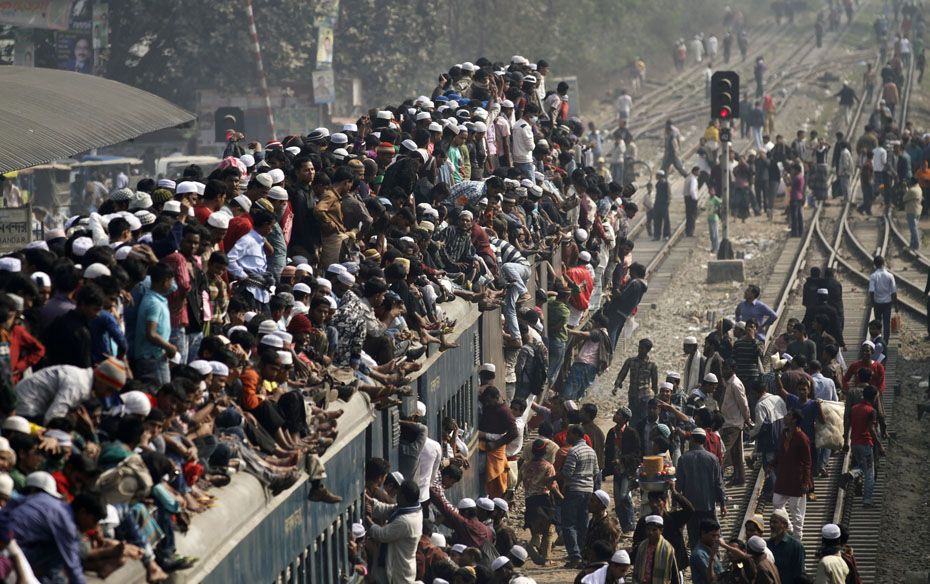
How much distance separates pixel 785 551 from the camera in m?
13.3

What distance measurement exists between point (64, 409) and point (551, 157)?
1413cm

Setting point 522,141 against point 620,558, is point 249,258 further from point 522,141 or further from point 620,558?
point 522,141

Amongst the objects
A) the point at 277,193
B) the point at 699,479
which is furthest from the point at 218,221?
the point at 699,479

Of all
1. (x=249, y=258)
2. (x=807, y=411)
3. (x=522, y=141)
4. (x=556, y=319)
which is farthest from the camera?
(x=522, y=141)

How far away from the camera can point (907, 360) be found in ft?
81.4

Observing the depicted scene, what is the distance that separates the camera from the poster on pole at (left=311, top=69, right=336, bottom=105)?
133 ft

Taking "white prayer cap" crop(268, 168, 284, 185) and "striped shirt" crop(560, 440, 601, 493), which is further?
"striped shirt" crop(560, 440, 601, 493)

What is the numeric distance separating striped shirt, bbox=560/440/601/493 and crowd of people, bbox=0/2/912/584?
28 mm

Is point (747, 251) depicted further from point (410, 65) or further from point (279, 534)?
point (279, 534)

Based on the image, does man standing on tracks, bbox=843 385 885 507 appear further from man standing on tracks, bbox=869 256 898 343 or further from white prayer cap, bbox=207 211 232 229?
white prayer cap, bbox=207 211 232 229

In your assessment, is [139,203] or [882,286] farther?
[882,286]

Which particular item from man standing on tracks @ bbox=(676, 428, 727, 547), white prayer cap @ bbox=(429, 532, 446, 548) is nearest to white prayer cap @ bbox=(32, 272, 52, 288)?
white prayer cap @ bbox=(429, 532, 446, 548)

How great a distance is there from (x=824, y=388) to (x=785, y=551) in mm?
4497

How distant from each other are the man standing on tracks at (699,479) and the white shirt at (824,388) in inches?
114
